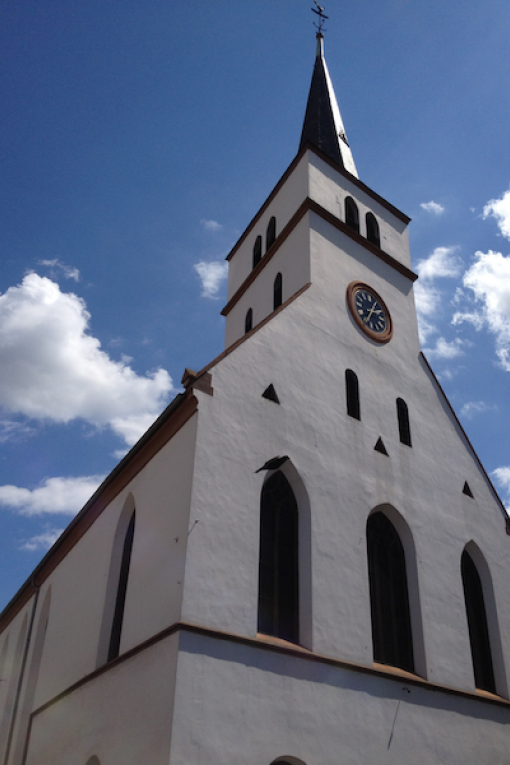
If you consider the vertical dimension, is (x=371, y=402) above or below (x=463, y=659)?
above

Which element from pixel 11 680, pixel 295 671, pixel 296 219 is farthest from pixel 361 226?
pixel 11 680

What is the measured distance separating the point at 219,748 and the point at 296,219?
14.0m

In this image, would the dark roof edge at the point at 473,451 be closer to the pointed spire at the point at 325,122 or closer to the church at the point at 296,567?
the church at the point at 296,567

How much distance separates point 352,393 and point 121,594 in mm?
6958

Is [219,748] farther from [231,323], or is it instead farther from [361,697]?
[231,323]

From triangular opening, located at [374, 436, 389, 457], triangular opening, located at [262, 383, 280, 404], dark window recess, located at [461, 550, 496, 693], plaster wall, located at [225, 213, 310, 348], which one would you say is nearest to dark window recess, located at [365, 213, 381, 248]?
plaster wall, located at [225, 213, 310, 348]

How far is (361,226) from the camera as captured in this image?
68.7 feet

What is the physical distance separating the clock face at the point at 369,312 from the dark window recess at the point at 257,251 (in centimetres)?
449

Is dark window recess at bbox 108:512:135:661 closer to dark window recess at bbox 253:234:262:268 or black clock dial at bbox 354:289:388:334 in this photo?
black clock dial at bbox 354:289:388:334

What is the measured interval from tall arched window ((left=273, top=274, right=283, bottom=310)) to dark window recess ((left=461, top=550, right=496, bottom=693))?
8297 mm

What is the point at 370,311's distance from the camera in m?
18.4

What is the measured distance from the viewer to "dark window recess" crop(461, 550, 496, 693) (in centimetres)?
1505

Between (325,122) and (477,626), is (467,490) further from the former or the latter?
(325,122)

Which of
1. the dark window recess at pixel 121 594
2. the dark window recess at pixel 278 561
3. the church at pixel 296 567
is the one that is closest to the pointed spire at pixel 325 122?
the church at pixel 296 567
